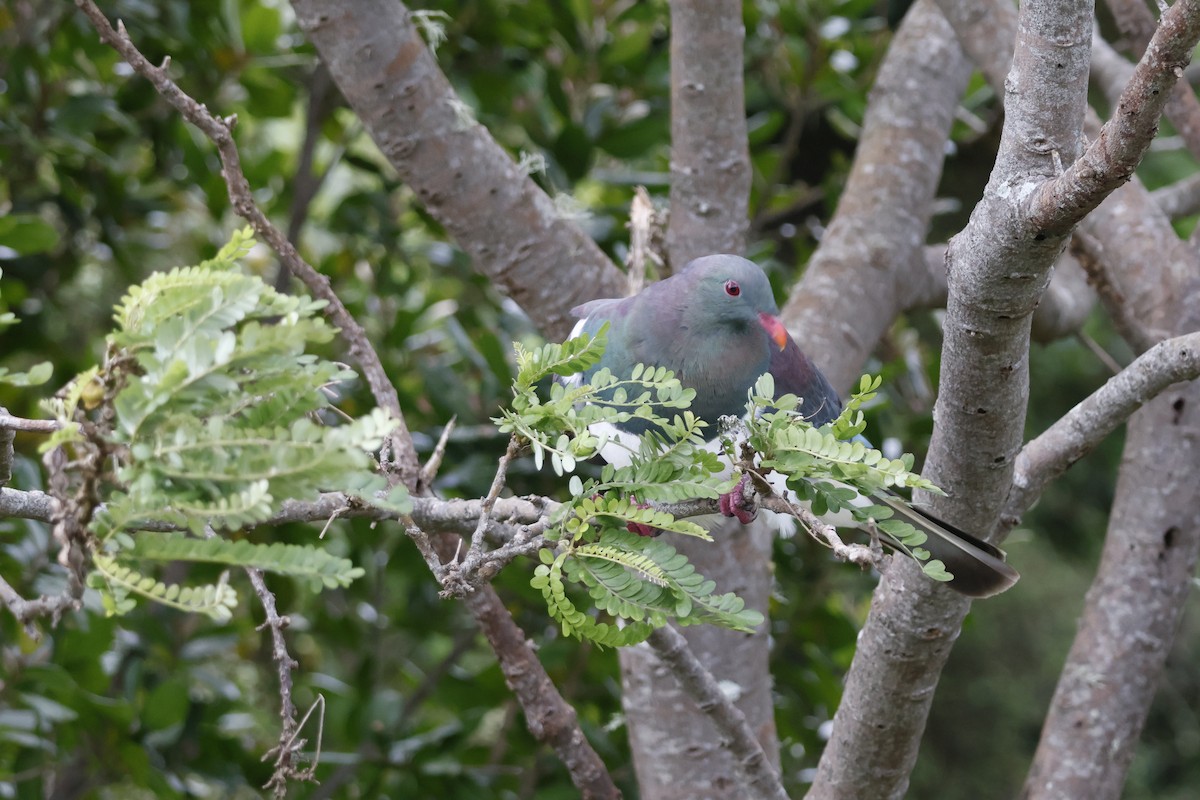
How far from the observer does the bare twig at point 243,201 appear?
4.36 ft

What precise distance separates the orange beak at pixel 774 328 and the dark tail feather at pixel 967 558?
1.12 ft

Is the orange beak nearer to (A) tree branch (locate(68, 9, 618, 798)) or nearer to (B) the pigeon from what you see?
(B) the pigeon

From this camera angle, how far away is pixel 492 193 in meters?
2.04

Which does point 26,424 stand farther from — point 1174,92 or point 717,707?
point 1174,92

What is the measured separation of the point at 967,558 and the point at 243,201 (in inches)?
39.7

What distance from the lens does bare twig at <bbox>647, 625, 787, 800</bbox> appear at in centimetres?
139

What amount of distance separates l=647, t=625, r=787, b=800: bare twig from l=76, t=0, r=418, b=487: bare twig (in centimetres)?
39

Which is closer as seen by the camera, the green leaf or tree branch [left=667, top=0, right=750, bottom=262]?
the green leaf

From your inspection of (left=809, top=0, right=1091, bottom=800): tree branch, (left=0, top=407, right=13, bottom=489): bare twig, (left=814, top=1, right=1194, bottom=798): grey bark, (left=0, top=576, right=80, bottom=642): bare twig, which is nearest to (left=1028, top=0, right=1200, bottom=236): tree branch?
(left=814, top=1, right=1194, bottom=798): grey bark

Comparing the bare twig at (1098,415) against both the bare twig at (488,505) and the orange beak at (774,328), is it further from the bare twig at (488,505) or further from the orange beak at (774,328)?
the bare twig at (488,505)

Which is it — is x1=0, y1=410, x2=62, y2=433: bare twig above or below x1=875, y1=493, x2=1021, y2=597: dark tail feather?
below


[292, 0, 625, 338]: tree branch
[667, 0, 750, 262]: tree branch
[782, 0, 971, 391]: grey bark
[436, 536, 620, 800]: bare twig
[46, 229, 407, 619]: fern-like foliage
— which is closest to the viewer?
[46, 229, 407, 619]: fern-like foliage

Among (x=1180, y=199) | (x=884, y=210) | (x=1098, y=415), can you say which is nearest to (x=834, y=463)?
(x=1098, y=415)

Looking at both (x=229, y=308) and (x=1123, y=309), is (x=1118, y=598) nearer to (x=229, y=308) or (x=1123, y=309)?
(x=1123, y=309)
